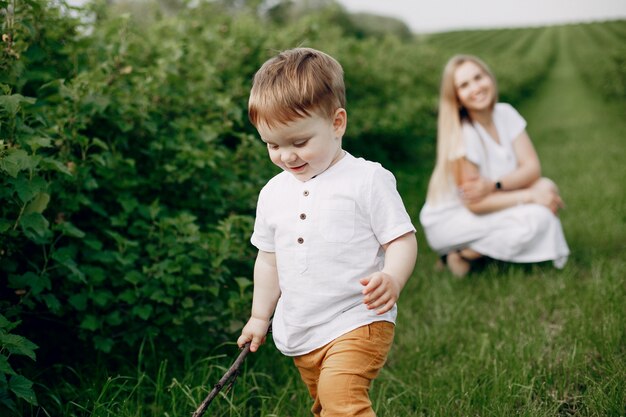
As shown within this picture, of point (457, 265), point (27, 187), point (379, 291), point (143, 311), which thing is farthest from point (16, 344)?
point (457, 265)

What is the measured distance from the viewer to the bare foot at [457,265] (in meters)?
4.20

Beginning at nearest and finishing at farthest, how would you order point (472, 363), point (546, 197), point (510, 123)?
point (472, 363) < point (546, 197) < point (510, 123)

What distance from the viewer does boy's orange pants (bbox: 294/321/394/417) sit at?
1723 mm

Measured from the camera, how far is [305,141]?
1.77 m

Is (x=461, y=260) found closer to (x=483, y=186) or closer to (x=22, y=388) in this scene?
(x=483, y=186)

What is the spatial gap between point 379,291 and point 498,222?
9.03 ft

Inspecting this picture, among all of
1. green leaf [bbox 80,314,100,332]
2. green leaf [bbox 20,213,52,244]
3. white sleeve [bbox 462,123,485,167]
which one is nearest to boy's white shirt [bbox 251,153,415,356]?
green leaf [bbox 20,213,52,244]

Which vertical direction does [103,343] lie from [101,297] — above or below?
below

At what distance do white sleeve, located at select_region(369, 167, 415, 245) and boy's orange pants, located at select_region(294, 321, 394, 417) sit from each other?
1.00 feet

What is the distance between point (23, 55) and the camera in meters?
2.72

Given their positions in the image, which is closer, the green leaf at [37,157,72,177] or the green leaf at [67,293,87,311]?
the green leaf at [37,157,72,177]

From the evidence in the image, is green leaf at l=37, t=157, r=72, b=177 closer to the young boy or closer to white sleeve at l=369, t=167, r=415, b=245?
the young boy

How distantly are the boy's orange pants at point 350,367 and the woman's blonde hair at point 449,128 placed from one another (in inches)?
102

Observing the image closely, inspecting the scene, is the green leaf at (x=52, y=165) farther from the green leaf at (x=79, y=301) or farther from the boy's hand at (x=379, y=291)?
the boy's hand at (x=379, y=291)
